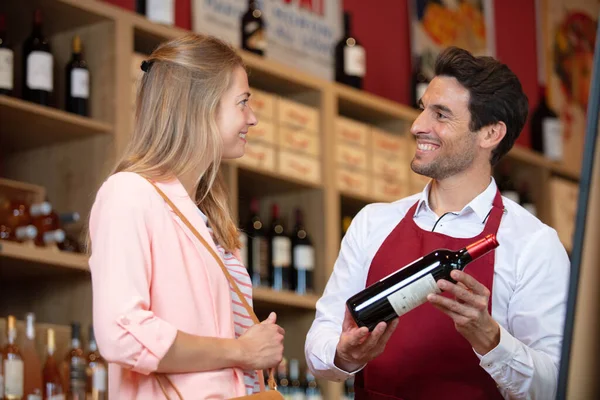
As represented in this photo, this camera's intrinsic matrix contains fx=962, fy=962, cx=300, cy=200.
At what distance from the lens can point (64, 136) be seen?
116 inches

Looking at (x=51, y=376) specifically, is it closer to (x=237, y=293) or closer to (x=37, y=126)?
(x=37, y=126)

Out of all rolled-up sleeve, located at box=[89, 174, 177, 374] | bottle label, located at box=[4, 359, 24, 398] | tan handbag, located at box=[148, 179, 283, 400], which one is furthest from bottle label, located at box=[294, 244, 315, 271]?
rolled-up sleeve, located at box=[89, 174, 177, 374]

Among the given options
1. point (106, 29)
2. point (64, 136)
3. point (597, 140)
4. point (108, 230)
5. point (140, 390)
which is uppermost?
point (106, 29)

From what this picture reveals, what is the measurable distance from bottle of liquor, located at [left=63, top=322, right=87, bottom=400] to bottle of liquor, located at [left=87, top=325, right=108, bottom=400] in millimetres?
58

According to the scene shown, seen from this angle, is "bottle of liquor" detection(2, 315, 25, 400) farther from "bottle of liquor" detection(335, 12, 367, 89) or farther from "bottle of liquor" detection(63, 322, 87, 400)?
"bottle of liquor" detection(335, 12, 367, 89)

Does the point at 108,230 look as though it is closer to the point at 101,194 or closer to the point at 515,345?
the point at 101,194

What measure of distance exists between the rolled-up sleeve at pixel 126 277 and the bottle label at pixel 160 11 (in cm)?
179

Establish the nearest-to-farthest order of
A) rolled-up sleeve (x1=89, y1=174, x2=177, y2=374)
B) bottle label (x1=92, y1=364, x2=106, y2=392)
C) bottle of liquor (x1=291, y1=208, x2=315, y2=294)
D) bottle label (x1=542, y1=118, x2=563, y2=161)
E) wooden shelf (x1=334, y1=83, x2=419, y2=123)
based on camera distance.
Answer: rolled-up sleeve (x1=89, y1=174, x2=177, y2=374) → bottle label (x1=92, y1=364, x2=106, y2=392) → bottle of liquor (x1=291, y1=208, x2=315, y2=294) → wooden shelf (x1=334, y1=83, x2=419, y2=123) → bottle label (x1=542, y1=118, x2=563, y2=161)

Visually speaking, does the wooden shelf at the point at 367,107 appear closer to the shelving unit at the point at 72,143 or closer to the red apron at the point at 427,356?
the shelving unit at the point at 72,143

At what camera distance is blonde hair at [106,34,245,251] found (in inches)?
61.1

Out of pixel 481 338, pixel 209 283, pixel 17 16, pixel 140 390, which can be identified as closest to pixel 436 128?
pixel 481 338

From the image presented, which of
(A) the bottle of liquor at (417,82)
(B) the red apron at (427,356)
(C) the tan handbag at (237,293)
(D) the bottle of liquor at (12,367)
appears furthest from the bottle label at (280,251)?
(C) the tan handbag at (237,293)

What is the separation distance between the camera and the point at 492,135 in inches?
76.2

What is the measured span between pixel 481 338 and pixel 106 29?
71.9 inches
